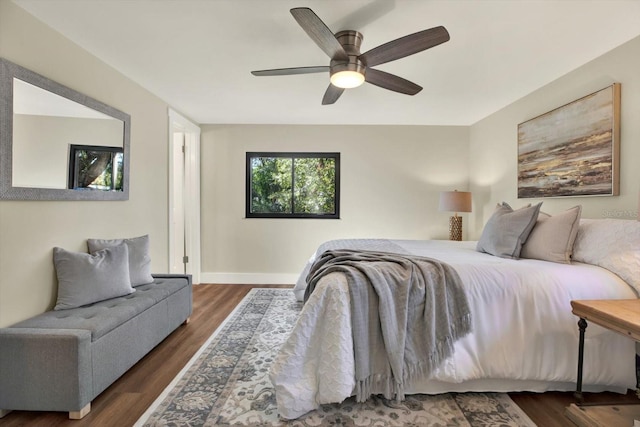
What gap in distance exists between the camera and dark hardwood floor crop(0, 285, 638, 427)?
1615mm

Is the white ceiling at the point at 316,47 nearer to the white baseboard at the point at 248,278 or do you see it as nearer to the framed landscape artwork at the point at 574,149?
the framed landscape artwork at the point at 574,149

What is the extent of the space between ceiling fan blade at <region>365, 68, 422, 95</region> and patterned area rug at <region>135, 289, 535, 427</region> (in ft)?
6.98

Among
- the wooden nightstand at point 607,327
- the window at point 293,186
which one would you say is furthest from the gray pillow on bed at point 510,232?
the window at point 293,186

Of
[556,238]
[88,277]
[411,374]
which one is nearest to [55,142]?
[88,277]

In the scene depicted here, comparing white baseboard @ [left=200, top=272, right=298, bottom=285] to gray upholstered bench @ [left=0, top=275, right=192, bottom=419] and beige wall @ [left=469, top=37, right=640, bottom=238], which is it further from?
beige wall @ [left=469, top=37, right=640, bottom=238]

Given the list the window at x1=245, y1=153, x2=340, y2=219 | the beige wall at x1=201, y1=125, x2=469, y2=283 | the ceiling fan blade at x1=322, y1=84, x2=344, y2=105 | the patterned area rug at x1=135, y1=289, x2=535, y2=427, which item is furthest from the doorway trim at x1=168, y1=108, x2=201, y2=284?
the ceiling fan blade at x1=322, y1=84, x2=344, y2=105

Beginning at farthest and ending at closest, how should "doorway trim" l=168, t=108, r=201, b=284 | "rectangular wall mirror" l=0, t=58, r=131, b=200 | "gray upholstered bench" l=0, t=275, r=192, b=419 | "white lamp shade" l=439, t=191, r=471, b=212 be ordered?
"doorway trim" l=168, t=108, r=201, b=284 < "white lamp shade" l=439, t=191, r=471, b=212 < "rectangular wall mirror" l=0, t=58, r=131, b=200 < "gray upholstered bench" l=0, t=275, r=192, b=419

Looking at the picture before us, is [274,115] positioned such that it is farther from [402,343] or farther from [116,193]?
[402,343]

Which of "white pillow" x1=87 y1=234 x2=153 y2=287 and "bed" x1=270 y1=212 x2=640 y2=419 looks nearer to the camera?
"bed" x1=270 y1=212 x2=640 y2=419

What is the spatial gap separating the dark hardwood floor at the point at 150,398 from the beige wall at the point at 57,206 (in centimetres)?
65

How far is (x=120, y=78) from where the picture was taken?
8.86 feet

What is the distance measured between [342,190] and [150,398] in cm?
330

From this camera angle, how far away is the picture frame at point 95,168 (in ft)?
7.25

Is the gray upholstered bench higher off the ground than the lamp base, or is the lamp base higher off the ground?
the lamp base
